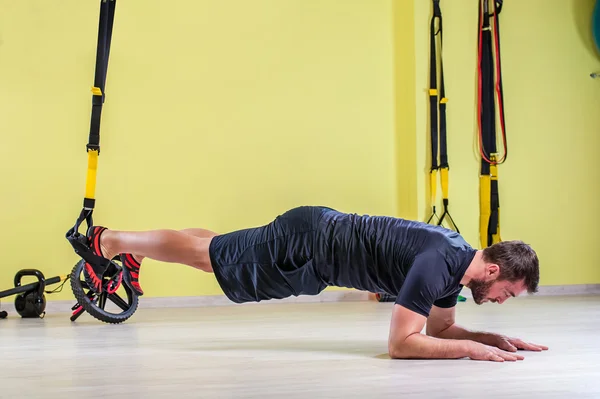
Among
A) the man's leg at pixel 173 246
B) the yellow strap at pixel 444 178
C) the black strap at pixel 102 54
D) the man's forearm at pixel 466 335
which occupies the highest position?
→ the black strap at pixel 102 54

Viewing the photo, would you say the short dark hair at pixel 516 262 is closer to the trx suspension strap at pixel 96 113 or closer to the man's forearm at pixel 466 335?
the man's forearm at pixel 466 335

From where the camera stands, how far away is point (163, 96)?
587cm

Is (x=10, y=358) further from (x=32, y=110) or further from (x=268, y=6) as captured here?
(x=268, y=6)

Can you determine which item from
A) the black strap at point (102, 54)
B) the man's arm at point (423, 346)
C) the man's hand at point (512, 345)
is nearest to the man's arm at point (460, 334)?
the man's hand at point (512, 345)

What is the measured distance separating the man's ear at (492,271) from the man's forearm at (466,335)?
35cm

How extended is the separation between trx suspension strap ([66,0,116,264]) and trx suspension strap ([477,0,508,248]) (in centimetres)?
377

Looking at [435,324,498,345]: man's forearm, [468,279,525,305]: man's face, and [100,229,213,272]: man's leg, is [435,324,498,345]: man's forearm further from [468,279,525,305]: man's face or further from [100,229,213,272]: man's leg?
[100,229,213,272]: man's leg

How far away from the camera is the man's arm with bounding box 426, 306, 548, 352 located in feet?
9.37

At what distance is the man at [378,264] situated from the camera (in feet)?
8.53

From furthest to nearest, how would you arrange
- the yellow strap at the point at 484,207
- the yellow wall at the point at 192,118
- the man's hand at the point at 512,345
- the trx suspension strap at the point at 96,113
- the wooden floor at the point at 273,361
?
the yellow strap at the point at 484,207 → the yellow wall at the point at 192,118 → the trx suspension strap at the point at 96,113 → the man's hand at the point at 512,345 → the wooden floor at the point at 273,361

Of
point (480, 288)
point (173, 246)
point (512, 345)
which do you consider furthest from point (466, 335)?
point (173, 246)

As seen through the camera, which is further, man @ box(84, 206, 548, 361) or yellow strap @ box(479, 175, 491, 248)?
yellow strap @ box(479, 175, 491, 248)

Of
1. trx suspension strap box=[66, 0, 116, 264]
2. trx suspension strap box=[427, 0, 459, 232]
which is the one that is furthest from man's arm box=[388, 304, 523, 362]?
trx suspension strap box=[427, 0, 459, 232]

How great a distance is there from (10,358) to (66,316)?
7.27 ft
